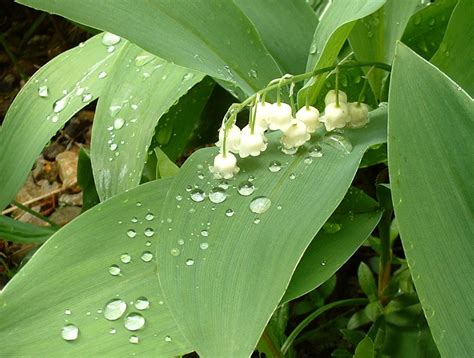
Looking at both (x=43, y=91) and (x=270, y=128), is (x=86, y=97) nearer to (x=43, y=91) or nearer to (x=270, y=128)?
(x=43, y=91)

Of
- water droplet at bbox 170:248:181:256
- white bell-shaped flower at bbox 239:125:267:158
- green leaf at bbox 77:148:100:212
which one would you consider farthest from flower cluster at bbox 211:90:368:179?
green leaf at bbox 77:148:100:212

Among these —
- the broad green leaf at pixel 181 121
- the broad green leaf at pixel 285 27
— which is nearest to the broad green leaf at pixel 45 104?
the broad green leaf at pixel 181 121

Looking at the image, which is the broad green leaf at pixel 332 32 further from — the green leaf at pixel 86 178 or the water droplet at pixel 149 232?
the green leaf at pixel 86 178

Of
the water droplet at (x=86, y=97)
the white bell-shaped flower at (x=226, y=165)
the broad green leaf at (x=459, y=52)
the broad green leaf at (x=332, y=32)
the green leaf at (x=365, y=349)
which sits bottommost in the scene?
the green leaf at (x=365, y=349)

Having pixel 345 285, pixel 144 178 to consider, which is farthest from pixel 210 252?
pixel 345 285

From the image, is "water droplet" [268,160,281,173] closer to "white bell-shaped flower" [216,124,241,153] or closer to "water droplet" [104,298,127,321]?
"white bell-shaped flower" [216,124,241,153]

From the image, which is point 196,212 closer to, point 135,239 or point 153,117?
point 135,239
